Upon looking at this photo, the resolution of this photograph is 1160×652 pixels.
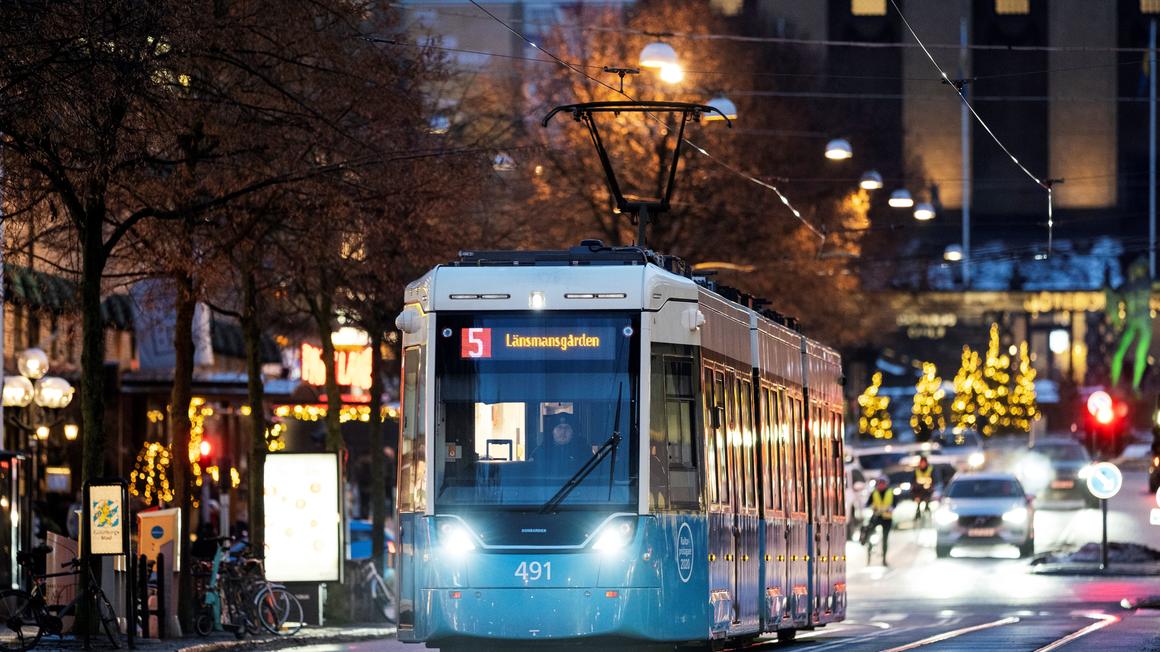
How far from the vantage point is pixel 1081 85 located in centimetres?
11875

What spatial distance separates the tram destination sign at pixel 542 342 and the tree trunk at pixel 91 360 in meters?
8.10

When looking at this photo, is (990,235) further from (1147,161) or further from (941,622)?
(941,622)

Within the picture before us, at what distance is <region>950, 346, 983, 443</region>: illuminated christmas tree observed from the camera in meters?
122

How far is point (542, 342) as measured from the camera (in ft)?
54.4

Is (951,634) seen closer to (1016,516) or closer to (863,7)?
(1016,516)

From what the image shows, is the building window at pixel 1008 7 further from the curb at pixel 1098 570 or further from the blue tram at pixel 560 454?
the blue tram at pixel 560 454

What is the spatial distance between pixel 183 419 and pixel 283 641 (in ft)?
9.54

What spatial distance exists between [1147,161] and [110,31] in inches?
4118

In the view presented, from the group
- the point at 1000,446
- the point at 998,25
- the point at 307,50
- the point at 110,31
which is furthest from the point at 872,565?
the point at 998,25

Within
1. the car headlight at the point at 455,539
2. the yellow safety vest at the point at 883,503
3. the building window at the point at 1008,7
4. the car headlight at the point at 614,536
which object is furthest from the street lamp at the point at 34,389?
the building window at the point at 1008,7

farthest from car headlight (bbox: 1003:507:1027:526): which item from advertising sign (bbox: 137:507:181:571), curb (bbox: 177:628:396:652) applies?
advertising sign (bbox: 137:507:181:571)

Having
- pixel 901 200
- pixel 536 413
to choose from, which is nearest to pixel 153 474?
pixel 901 200

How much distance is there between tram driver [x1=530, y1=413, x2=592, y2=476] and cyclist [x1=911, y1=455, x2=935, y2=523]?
31.6m

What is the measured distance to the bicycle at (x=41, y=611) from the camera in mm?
22719
